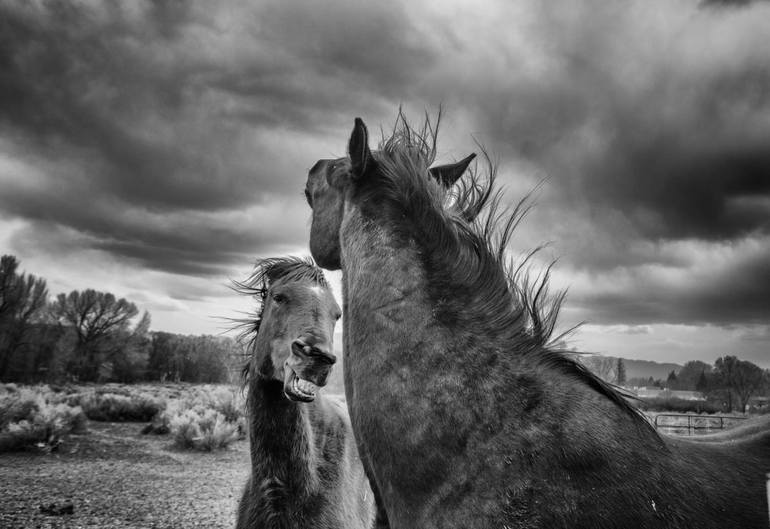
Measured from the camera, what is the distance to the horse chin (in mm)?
3566

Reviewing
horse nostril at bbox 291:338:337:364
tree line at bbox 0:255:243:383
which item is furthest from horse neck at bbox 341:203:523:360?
tree line at bbox 0:255:243:383

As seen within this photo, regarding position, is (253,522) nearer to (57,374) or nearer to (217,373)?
(57,374)

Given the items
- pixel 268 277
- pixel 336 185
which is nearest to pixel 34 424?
pixel 268 277

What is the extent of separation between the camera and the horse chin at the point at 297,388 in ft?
11.7

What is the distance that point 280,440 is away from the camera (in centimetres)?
394

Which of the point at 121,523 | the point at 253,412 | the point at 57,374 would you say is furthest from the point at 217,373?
the point at 253,412

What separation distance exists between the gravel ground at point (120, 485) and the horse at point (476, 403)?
14.6 feet

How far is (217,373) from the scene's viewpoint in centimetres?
5722

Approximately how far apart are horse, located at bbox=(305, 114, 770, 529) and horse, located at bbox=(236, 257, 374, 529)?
2132 mm

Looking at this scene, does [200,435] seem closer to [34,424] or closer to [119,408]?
[34,424]

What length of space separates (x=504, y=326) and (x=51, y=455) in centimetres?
1473

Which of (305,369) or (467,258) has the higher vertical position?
(467,258)

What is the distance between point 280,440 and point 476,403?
10.2ft

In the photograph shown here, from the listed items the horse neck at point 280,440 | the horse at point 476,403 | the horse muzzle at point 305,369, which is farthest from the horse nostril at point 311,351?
the horse at point 476,403
